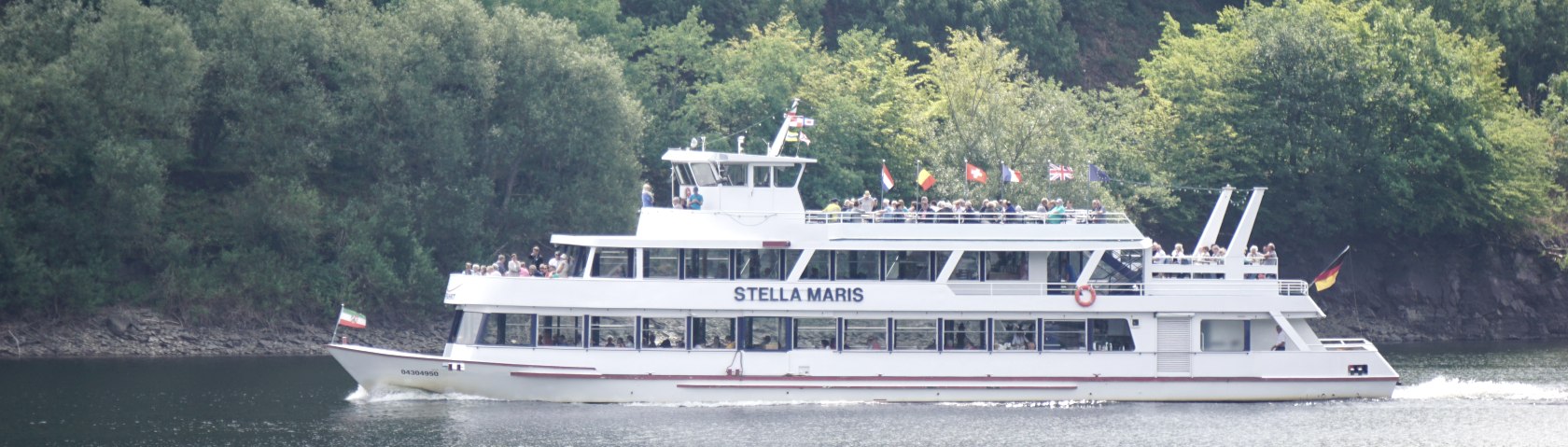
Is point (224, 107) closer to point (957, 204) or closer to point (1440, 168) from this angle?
point (957, 204)

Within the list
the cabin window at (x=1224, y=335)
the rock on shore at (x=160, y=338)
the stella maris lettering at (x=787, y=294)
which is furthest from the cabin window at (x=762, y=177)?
the rock on shore at (x=160, y=338)

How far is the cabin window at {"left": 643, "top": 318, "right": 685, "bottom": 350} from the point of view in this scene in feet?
113

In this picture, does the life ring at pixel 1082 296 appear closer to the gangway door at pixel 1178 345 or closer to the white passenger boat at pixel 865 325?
the white passenger boat at pixel 865 325

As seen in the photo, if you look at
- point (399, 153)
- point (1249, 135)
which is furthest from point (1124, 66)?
point (399, 153)

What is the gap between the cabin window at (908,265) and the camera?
114 ft

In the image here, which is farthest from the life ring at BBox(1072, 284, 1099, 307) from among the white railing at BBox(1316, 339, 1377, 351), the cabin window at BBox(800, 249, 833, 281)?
the cabin window at BBox(800, 249, 833, 281)

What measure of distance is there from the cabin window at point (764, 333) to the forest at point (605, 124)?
1206 cm

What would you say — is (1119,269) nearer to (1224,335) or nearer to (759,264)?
(1224,335)

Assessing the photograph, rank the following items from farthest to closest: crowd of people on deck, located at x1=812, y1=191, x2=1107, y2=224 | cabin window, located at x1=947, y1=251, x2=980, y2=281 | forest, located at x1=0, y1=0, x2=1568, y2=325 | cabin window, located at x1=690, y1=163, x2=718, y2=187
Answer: forest, located at x1=0, y1=0, x2=1568, y2=325, cabin window, located at x1=690, y1=163, x2=718, y2=187, cabin window, located at x1=947, y1=251, x2=980, y2=281, crowd of people on deck, located at x1=812, y1=191, x2=1107, y2=224

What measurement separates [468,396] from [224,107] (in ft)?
53.0

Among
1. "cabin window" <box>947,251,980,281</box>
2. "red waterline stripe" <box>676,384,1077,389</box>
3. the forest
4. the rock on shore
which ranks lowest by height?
"red waterline stripe" <box>676,384,1077,389</box>

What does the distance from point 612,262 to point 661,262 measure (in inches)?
34.6

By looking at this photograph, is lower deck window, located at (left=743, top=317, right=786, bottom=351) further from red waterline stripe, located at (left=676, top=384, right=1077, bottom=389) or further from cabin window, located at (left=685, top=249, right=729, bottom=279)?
cabin window, located at (left=685, top=249, right=729, bottom=279)

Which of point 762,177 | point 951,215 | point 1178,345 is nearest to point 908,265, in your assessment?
point 951,215
